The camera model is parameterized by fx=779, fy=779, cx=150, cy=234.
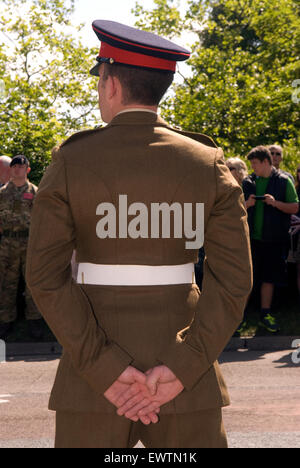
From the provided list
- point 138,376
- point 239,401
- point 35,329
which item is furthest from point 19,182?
point 138,376

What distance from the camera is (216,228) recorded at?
7.83 ft

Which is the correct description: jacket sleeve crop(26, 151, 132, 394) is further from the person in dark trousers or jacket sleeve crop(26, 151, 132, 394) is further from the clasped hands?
the person in dark trousers

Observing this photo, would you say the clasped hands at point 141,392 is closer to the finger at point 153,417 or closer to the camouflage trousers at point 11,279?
the finger at point 153,417

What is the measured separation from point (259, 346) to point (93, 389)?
706 cm

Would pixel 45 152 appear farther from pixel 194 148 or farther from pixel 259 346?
pixel 194 148

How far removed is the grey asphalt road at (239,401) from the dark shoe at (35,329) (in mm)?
725

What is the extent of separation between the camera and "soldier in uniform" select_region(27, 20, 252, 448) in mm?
2320

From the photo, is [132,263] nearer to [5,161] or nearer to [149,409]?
[149,409]

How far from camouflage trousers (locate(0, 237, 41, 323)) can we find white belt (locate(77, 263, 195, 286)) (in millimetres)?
7474

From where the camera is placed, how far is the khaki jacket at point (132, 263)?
232 centimetres

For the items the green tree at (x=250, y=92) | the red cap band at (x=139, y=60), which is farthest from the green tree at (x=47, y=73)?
the red cap band at (x=139, y=60)

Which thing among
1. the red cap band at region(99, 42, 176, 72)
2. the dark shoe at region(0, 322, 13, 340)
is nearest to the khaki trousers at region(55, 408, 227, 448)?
the red cap band at region(99, 42, 176, 72)

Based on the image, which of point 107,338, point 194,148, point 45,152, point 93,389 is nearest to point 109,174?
point 194,148

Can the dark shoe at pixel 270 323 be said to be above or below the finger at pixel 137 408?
below
